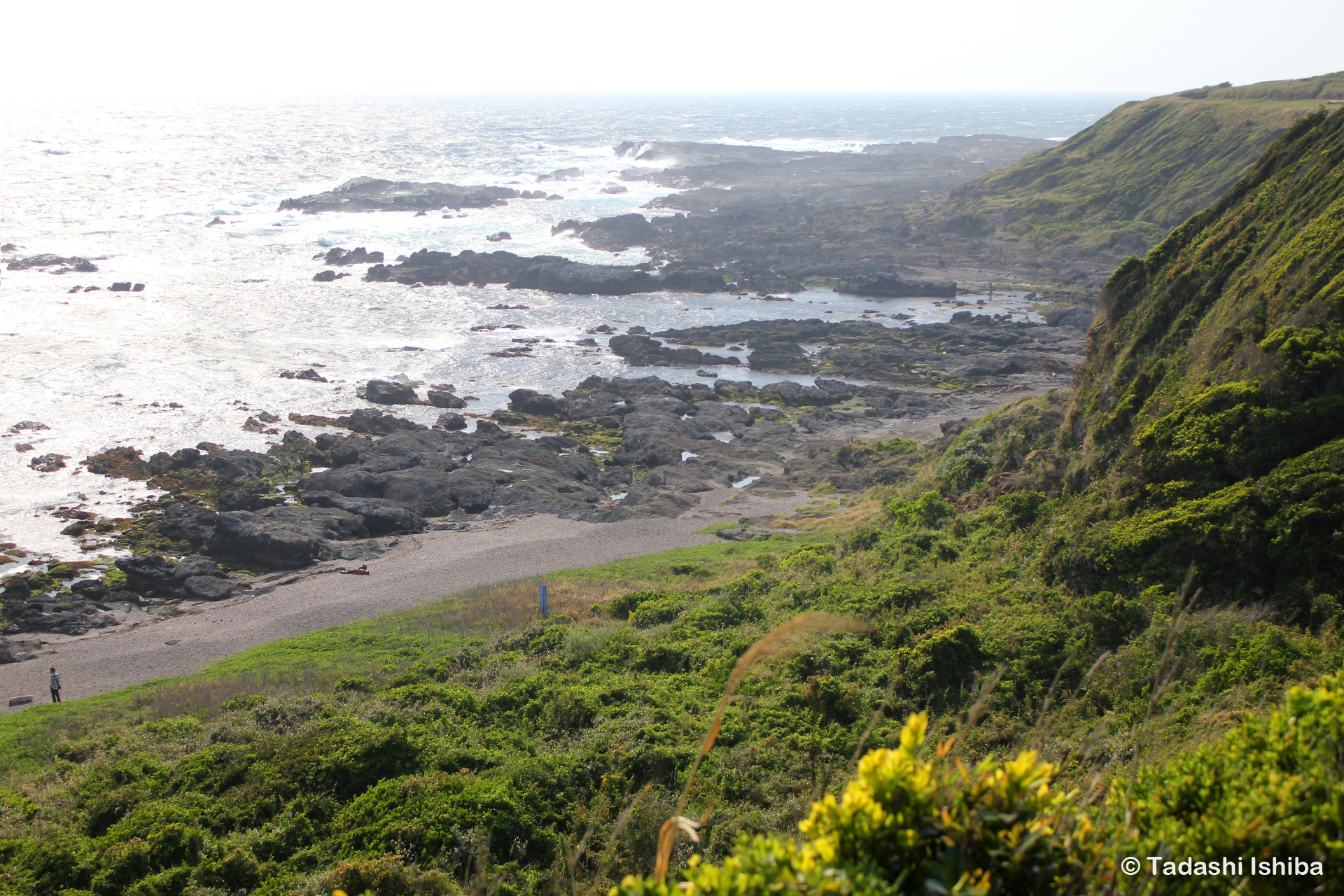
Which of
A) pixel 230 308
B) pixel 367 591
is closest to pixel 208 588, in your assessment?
pixel 367 591

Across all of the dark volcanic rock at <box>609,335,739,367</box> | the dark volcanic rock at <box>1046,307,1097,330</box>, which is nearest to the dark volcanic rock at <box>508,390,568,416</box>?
the dark volcanic rock at <box>609,335,739,367</box>

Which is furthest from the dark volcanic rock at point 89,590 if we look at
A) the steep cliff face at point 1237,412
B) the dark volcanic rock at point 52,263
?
the dark volcanic rock at point 52,263

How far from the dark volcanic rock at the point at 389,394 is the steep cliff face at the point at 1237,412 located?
2945 centimetres

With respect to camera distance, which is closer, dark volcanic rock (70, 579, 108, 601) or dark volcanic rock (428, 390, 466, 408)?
dark volcanic rock (70, 579, 108, 601)

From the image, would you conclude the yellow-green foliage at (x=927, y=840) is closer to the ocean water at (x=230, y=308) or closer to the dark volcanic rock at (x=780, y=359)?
the ocean water at (x=230, y=308)

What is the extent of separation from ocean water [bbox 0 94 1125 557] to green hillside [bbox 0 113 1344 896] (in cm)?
1933

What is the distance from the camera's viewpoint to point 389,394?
38594 millimetres

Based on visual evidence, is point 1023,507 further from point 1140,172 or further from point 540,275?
point 1140,172

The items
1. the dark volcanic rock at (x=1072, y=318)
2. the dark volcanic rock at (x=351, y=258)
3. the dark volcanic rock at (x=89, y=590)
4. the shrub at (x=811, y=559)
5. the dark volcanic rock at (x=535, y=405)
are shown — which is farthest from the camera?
the dark volcanic rock at (x=351, y=258)

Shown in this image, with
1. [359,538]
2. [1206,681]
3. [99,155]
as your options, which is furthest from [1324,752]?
[99,155]

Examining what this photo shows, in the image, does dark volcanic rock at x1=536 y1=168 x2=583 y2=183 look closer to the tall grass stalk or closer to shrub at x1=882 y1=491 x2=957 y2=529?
shrub at x1=882 y1=491 x2=957 y2=529

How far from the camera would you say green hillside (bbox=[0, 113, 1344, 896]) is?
Answer: 3.20m

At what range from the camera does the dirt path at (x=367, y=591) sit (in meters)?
19.0

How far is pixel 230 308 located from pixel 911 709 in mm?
52152
